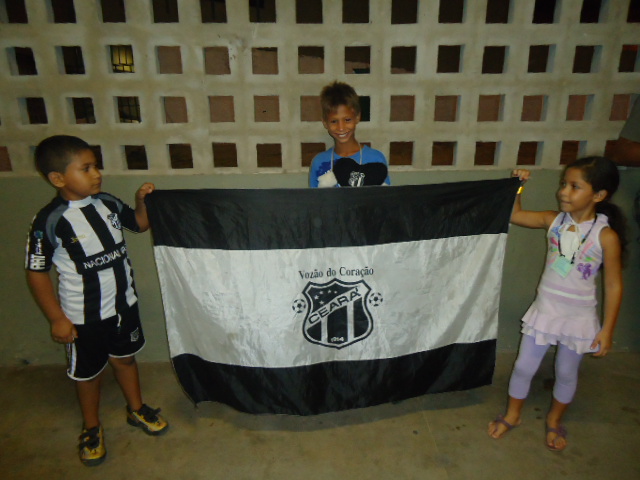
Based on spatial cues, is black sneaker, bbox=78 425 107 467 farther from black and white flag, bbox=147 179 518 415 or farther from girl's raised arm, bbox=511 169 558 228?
girl's raised arm, bbox=511 169 558 228

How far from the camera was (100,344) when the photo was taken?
1771 millimetres

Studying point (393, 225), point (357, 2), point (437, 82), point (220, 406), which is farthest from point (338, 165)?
point (357, 2)

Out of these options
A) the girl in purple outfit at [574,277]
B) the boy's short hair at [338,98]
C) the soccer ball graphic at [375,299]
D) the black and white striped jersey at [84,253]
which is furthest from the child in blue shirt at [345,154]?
the black and white striped jersey at [84,253]

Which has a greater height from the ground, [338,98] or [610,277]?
[338,98]

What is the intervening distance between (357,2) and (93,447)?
796 cm

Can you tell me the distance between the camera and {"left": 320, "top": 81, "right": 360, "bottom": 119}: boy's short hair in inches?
71.5

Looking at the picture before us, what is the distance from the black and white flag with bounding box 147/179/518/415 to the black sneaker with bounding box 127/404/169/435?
0.69 ft

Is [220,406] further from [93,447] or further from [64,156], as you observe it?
[64,156]

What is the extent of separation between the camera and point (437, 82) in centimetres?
212

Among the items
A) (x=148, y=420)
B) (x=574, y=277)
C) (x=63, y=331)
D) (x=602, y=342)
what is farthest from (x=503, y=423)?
(x=63, y=331)

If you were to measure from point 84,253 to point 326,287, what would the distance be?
95 cm

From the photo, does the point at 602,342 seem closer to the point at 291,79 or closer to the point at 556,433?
the point at 556,433

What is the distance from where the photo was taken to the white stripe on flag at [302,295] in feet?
5.92

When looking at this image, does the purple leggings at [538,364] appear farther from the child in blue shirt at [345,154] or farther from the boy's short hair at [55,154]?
the boy's short hair at [55,154]
